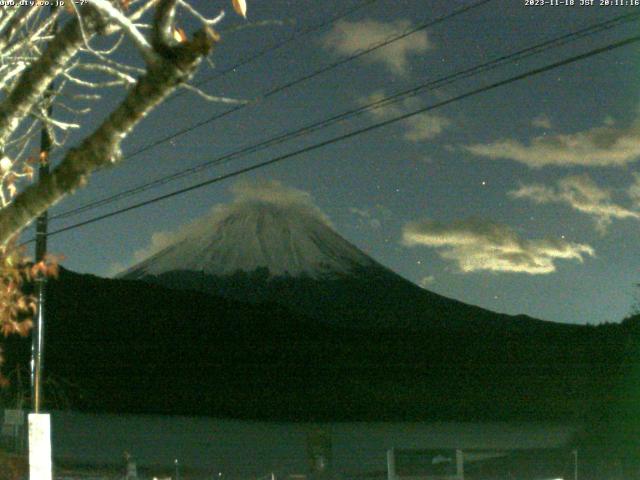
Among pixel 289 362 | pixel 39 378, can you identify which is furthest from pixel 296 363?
pixel 39 378

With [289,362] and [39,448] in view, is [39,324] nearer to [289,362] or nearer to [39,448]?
[39,448]

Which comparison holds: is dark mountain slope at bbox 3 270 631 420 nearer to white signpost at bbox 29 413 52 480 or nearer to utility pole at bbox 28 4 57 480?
utility pole at bbox 28 4 57 480

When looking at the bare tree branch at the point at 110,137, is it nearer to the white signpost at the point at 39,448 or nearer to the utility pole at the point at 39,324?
the white signpost at the point at 39,448

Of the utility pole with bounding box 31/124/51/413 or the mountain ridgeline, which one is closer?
the utility pole with bounding box 31/124/51/413

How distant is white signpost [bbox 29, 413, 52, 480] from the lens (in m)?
12.8

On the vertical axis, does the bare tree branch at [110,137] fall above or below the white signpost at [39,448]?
above

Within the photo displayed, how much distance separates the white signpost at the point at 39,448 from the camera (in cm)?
1277

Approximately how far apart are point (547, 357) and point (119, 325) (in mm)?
34502

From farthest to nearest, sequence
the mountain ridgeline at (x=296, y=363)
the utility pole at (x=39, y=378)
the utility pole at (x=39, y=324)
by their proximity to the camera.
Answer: the mountain ridgeline at (x=296, y=363)
the utility pole at (x=39, y=324)
the utility pole at (x=39, y=378)


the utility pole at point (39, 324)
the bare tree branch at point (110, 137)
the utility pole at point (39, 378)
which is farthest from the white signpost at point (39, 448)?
the bare tree branch at point (110, 137)

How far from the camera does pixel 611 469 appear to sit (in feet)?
103

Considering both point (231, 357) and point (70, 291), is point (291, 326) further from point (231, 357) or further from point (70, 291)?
point (70, 291)

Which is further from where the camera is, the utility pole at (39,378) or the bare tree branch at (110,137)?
the utility pole at (39,378)

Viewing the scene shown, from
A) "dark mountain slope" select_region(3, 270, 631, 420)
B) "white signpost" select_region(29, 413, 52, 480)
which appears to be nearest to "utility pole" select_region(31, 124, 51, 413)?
"white signpost" select_region(29, 413, 52, 480)
